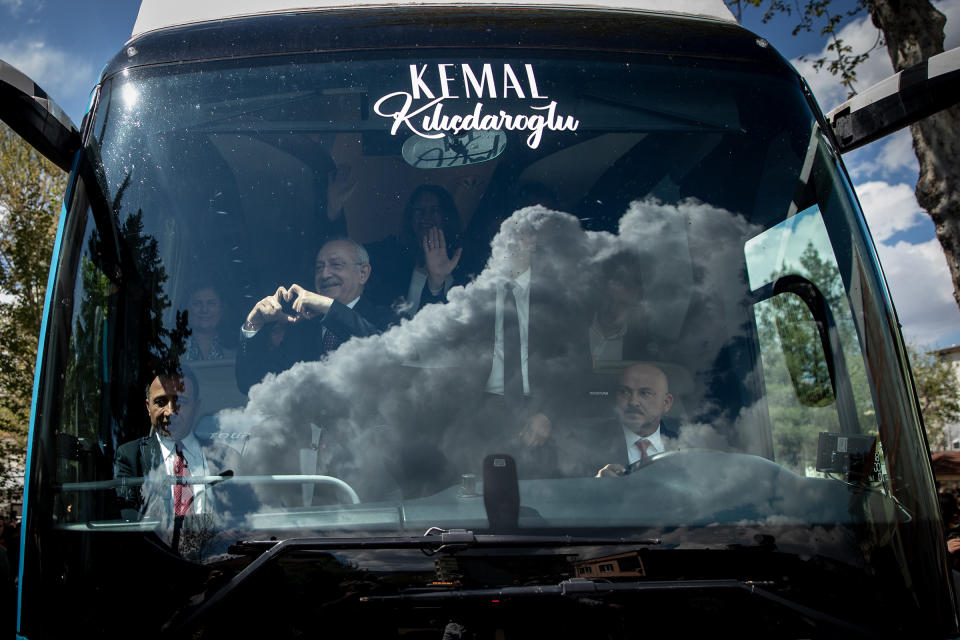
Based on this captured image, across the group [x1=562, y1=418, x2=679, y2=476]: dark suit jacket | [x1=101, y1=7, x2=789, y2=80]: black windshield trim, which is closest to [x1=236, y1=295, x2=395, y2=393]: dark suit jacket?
[x1=562, y1=418, x2=679, y2=476]: dark suit jacket

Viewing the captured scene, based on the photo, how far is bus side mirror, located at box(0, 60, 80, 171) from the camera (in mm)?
2248

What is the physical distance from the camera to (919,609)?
197 centimetres

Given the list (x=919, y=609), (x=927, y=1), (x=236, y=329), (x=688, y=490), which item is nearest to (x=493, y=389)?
(x=688, y=490)

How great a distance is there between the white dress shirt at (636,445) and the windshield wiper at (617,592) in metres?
0.37

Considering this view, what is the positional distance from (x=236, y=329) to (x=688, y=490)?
50.2 inches

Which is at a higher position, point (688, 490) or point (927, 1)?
point (927, 1)

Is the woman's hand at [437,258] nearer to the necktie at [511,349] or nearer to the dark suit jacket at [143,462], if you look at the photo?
the necktie at [511,349]

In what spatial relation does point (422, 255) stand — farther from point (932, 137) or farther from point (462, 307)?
point (932, 137)

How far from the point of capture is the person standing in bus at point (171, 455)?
6.65ft

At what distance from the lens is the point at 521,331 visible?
2301mm

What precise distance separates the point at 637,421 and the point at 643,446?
3.3 inches

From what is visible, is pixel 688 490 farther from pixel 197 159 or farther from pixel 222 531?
pixel 197 159

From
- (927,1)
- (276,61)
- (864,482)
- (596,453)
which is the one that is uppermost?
(927,1)

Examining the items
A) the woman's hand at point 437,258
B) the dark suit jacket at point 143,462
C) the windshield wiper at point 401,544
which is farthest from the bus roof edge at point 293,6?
the windshield wiper at point 401,544
